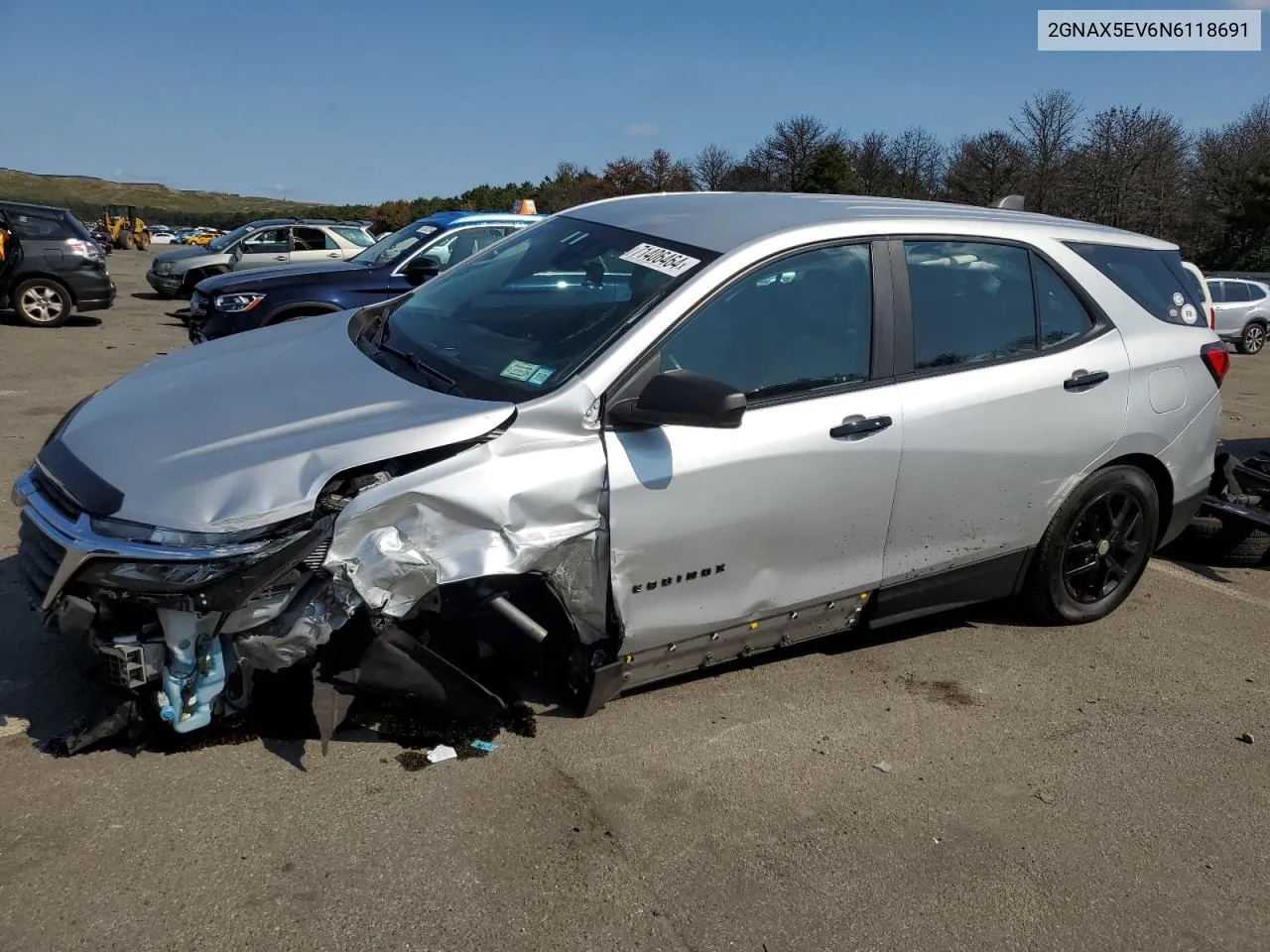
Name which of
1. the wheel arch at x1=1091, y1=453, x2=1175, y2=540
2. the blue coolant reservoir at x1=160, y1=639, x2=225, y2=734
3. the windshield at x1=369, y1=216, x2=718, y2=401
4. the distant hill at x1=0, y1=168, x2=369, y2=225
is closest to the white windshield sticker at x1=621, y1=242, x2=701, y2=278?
the windshield at x1=369, y1=216, x2=718, y2=401

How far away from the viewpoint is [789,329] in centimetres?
362

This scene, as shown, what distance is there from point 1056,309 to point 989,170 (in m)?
41.8

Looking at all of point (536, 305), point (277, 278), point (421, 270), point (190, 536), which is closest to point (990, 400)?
point (536, 305)

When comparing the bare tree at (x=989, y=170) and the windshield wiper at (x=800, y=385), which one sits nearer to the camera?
the windshield wiper at (x=800, y=385)

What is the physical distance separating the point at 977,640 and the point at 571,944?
2.68 meters

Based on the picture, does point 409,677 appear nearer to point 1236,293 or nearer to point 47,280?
point 47,280

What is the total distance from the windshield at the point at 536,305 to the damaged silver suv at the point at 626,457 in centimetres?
2

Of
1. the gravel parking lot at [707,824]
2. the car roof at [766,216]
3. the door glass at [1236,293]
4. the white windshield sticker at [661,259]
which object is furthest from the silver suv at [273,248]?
the door glass at [1236,293]

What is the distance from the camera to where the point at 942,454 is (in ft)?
12.6

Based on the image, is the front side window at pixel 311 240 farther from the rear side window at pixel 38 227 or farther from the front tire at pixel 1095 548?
the front tire at pixel 1095 548

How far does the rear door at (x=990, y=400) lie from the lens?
151 inches

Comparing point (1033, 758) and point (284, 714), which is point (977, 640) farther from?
point (284, 714)

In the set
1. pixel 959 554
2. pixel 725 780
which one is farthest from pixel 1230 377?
pixel 725 780

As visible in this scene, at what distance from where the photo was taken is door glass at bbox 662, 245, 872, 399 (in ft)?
11.3
